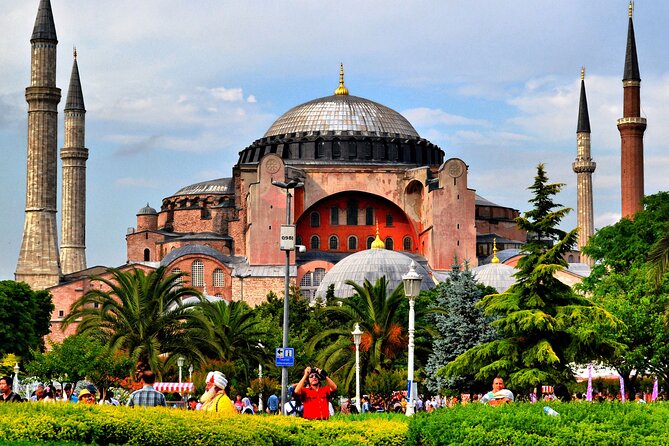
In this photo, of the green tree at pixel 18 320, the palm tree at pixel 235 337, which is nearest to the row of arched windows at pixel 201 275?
→ the green tree at pixel 18 320

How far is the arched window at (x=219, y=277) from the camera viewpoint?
197 feet

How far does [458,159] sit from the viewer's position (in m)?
61.5

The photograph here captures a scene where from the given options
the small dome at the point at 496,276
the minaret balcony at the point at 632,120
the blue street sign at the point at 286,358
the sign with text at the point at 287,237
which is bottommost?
the blue street sign at the point at 286,358

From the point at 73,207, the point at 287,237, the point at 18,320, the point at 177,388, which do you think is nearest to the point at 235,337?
the point at 177,388

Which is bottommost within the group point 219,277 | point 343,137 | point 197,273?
point 219,277

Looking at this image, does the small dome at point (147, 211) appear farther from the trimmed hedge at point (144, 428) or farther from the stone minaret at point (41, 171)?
the trimmed hedge at point (144, 428)

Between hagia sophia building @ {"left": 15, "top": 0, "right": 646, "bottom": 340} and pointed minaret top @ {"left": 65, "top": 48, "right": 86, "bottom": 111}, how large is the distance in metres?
0.08

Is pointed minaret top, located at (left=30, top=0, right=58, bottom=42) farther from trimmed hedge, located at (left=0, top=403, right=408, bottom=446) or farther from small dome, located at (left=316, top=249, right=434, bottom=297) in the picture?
trimmed hedge, located at (left=0, top=403, right=408, bottom=446)

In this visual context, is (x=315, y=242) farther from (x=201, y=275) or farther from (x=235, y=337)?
(x=235, y=337)

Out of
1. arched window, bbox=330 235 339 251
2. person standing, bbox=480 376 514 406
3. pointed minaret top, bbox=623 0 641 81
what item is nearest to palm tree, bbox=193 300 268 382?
person standing, bbox=480 376 514 406

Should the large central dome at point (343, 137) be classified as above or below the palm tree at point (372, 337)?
above

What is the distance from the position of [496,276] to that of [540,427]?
4169cm

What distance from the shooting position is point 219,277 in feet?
198

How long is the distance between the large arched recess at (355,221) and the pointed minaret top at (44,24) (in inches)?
607
